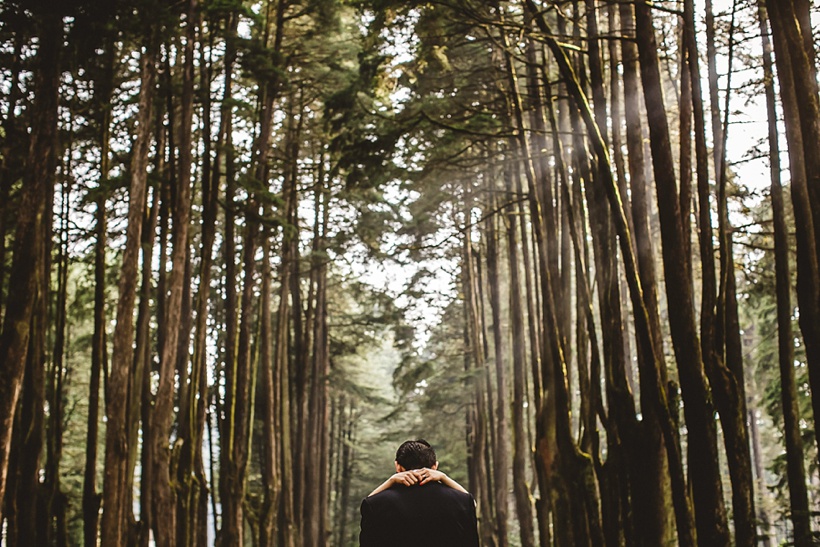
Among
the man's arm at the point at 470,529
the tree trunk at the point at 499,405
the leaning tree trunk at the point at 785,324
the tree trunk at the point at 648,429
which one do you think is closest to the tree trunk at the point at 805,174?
the tree trunk at the point at 648,429

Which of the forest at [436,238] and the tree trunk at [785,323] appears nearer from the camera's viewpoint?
the forest at [436,238]

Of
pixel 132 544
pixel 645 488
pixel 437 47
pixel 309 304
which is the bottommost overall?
pixel 132 544

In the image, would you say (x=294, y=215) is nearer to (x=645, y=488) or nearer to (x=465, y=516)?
(x=645, y=488)

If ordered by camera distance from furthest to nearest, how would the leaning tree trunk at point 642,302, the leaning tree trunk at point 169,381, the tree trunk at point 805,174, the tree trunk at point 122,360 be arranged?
the leaning tree trunk at point 169,381 < the tree trunk at point 122,360 < the leaning tree trunk at point 642,302 < the tree trunk at point 805,174

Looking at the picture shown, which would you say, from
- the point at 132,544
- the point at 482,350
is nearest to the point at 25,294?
the point at 132,544

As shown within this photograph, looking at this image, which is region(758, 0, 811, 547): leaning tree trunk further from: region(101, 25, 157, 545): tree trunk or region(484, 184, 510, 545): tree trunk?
region(484, 184, 510, 545): tree trunk

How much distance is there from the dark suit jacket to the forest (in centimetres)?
336

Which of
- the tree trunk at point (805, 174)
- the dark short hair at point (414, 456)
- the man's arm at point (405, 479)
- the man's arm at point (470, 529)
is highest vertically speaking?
the tree trunk at point (805, 174)

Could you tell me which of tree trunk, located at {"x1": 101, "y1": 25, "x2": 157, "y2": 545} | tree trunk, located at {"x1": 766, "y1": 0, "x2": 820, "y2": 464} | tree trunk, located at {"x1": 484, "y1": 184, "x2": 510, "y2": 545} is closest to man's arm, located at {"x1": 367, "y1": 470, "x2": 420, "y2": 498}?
→ tree trunk, located at {"x1": 766, "y1": 0, "x2": 820, "y2": 464}

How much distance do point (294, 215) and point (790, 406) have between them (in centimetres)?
1472

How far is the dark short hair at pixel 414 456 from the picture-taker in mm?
3184

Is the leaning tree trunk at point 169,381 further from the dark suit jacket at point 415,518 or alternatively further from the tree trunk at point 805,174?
the tree trunk at point 805,174

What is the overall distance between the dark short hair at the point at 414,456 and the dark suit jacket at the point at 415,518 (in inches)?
4.4

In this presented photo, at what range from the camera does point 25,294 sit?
795 cm
